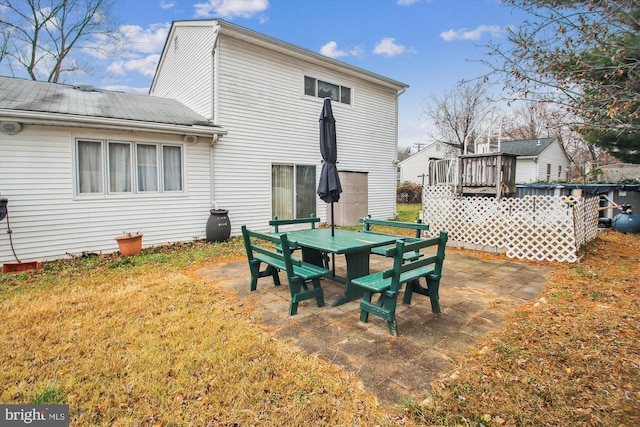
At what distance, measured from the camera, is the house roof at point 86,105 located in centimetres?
660

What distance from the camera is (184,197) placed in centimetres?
852

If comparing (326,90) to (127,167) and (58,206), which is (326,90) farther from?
(58,206)

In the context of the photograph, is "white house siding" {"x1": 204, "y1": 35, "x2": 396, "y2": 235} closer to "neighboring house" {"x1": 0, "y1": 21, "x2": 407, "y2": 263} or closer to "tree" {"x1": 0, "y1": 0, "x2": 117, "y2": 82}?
"neighboring house" {"x1": 0, "y1": 21, "x2": 407, "y2": 263}

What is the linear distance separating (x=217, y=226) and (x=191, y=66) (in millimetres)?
5525

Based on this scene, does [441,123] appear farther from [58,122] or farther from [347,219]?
[58,122]

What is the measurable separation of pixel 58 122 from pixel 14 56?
1519 cm

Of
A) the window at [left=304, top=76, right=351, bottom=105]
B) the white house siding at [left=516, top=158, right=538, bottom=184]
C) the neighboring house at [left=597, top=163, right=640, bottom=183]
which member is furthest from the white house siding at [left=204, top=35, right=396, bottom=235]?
the white house siding at [left=516, top=158, right=538, bottom=184]

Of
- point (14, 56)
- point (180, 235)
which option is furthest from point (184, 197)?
point (14, 56)

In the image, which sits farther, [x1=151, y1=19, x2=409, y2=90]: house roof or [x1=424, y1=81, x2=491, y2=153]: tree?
[x1=424, y1=81, x2=491, y2=153]: tree

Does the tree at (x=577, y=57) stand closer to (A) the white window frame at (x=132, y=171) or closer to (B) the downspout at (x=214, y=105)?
(B) the downspout at (x=214, y=105)

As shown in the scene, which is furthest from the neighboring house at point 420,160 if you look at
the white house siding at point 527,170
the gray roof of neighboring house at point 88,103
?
the gray roof of neighboring house at point 88,103

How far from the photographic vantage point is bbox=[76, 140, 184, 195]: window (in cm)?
721

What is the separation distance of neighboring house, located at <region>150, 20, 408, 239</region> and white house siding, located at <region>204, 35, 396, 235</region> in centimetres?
3

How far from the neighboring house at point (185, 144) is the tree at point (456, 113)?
10398 mm
